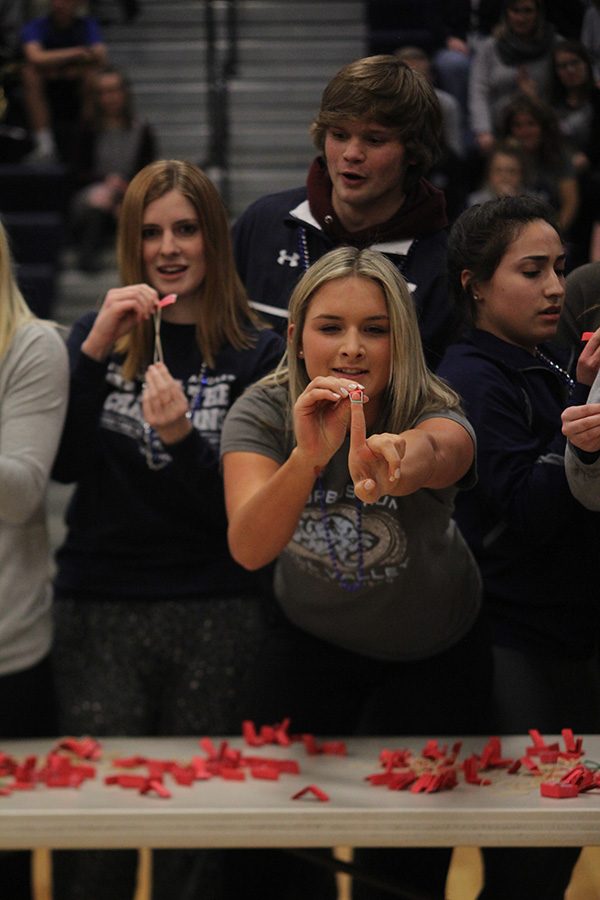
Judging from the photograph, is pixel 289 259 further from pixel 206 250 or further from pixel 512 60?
pixel 512 60

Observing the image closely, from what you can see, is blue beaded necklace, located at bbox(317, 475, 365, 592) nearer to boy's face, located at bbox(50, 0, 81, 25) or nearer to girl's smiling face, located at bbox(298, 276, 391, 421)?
girl's smiling face, located at bbox(298, 276, 391, 421)

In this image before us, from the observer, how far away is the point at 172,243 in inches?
72.9

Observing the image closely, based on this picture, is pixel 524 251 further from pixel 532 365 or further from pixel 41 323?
pixel 41 323

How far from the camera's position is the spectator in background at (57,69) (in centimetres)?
268

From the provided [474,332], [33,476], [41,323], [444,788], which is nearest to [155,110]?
[41,323]

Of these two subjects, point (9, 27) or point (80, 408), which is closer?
point (80, 408)

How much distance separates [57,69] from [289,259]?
5.32 ft

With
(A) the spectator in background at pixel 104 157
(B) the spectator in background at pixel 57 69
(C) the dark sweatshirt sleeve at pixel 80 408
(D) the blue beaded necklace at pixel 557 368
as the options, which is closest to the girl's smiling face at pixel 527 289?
(D) the blue beaded necklace at pixel 557 368

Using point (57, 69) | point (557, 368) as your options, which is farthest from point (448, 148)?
point (57, 69)

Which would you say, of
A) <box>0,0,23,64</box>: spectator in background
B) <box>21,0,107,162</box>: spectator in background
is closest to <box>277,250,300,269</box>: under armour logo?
<box>21,0,107,162</box>: spectator in background

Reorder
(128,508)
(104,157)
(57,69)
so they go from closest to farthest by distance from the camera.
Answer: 1. (128,508)
2. (104,157)
3. (57,69)

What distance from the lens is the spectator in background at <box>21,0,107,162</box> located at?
8.80 feet

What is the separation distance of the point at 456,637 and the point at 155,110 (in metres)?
1.16

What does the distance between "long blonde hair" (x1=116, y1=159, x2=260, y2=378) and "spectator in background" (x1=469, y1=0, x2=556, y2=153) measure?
37 centimetres
